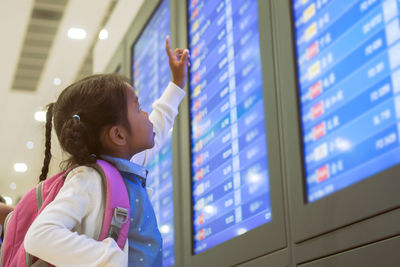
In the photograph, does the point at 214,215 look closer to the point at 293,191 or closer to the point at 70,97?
the point at 293,191

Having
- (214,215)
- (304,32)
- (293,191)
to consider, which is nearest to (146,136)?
(293,191)

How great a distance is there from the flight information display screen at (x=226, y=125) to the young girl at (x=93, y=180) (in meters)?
0.55

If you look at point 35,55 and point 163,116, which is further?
point 35,55

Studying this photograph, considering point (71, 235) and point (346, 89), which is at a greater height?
point (346, 89)

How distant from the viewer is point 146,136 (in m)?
1.81

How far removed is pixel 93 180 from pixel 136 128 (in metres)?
0.24

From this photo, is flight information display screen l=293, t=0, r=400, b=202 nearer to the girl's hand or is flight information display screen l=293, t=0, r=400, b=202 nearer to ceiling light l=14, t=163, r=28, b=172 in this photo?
the girl's hand

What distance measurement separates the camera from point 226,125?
2.50 metres

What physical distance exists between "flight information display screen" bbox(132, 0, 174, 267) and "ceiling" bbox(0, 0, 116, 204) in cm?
206

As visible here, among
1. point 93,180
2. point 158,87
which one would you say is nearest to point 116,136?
point 93,180

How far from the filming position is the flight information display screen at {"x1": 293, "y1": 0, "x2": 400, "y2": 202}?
62.0 inches

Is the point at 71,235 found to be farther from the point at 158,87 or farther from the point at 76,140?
the point at 158,87

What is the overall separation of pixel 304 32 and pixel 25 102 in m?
8.36

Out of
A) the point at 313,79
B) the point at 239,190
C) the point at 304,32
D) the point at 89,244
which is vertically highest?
the point at 304,32
